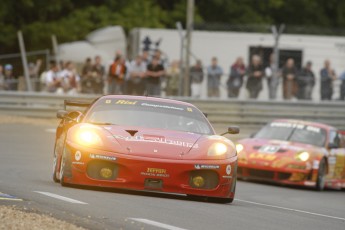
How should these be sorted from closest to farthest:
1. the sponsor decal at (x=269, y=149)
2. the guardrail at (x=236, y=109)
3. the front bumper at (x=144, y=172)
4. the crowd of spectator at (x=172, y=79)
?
1. the front bumper at (x=144, y=172)
2. the sponsor decal at (x=269, y=149)
3. the guardrail at (x=236, y=109)
4. the crowd of spectator at (x=172, y=79)

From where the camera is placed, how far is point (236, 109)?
29.3 m

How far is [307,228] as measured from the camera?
10.8m

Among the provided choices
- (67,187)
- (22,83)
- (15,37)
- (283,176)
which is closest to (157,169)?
(67,187)

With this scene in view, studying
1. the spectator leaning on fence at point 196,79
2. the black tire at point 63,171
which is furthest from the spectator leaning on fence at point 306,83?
the black tire at point 63,171

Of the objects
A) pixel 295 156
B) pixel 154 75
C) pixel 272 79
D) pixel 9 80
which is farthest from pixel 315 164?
pixel 9 80

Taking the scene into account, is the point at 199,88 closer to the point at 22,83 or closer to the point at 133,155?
the point at 22,83

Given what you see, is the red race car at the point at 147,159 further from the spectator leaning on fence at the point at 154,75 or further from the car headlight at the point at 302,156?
the spectator leaning on fence at the point at 154,75

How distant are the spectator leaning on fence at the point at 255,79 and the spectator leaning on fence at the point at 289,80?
642mm

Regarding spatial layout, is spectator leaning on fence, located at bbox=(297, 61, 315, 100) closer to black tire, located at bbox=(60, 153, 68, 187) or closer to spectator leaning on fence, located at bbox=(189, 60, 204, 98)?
spectator leaning on fence, located at bbox=(189, 60, 204, 98)

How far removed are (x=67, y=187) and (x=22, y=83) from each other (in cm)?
1953

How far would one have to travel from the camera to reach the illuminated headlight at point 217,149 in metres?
12.6

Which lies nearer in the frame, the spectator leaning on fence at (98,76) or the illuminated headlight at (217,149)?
the illuminated headlight at (217,149)

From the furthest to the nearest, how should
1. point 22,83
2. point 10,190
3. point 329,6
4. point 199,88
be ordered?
point 329,6, point 22,83, point 199,88, point 10,190

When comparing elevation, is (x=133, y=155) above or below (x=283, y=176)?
A: above
